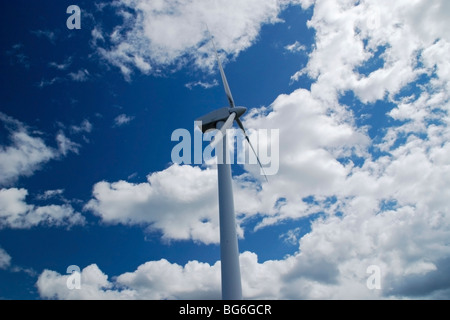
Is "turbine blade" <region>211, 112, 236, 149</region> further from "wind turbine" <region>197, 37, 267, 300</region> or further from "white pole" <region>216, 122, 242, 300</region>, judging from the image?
"white pole" <region>216, 122, 242, 300</region>

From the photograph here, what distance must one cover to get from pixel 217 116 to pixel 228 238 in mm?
20314

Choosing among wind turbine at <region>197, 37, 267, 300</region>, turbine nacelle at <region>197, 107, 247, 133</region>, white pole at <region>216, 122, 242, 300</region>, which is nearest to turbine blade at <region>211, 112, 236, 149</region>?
wind turbine at <region>197, 37, 267, 300</region>

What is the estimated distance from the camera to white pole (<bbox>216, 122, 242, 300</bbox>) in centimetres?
2720

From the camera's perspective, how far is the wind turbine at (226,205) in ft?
89.9

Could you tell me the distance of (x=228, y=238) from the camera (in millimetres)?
29734

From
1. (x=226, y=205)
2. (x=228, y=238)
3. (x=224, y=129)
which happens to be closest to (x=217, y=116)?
(x=224, y=129)

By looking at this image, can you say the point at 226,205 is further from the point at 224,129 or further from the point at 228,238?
the point at 224,129
